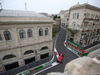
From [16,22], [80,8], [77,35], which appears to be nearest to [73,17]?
[80,8]

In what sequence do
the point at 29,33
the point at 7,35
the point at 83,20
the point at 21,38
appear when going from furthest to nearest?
the point at 83,20, the point at 29,33, the point at 21,38, the point at 7,35

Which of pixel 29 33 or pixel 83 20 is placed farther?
pixel 83 20

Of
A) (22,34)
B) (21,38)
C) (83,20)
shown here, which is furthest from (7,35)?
(83,20)

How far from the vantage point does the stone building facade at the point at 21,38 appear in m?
10.0

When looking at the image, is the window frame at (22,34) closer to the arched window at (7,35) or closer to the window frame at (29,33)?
the window frame at (29,33)

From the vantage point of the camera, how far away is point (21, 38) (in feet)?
37.7

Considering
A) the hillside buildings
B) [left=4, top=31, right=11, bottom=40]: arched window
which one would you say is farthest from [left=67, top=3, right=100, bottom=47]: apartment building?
[left=4, top=31, right=11, bottom=40]: arched window

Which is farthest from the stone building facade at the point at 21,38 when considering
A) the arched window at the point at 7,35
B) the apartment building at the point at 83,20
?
the apartment building at the point at 83,20

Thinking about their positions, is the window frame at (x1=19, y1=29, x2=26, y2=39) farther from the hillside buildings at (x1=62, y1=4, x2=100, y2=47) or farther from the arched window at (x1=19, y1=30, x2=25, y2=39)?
the hillside buildings at (x1=62, y1=4, x2=100, y2=47)

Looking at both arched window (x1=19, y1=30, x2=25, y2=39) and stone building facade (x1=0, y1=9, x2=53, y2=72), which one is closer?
stone building facade (x1=0, y1=9, x2=53, y2=72)

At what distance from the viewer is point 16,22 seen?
32.8 ft

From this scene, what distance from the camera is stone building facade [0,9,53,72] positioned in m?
10.0

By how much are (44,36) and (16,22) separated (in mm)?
6555

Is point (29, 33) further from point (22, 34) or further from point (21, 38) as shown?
point (21, 38)
